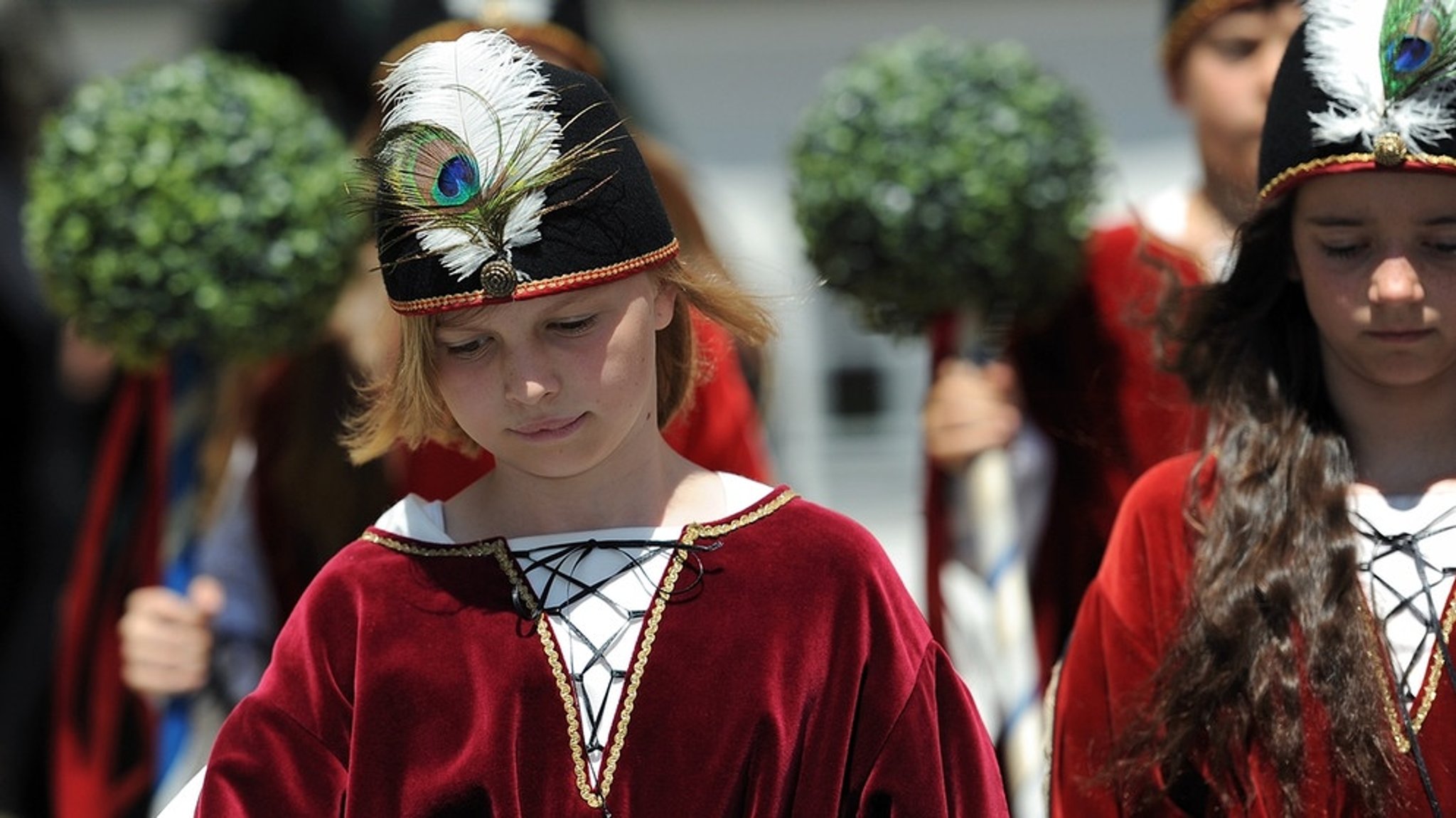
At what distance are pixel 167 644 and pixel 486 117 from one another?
178 cm

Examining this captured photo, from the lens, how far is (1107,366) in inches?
143

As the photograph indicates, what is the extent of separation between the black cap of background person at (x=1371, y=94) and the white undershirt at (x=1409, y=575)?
408 millimetres

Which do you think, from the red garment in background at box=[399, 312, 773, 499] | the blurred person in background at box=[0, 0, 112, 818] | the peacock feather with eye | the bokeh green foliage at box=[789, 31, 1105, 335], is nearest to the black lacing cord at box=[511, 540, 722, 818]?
the red garment in background at box=[399, 312, 773, 499]

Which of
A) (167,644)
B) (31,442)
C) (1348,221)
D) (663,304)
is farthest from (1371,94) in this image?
(31,442)

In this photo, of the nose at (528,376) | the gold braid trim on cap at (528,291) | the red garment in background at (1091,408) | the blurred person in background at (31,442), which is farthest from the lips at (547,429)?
the blurred person in background at (31,442)

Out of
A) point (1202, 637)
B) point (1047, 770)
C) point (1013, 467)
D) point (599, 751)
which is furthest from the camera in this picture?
point (1013, 467)

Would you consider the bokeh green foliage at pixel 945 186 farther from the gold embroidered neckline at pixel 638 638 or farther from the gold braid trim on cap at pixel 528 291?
the gold braid trim on cap at pixel 528 291

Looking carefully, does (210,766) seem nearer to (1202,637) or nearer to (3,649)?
(1202,637)

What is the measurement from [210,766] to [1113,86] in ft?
23.2

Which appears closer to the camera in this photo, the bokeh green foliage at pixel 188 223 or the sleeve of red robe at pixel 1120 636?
the sleeve of red robe at pixel 1120 636

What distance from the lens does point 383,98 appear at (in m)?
2.46

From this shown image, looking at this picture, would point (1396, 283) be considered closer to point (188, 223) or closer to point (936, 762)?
point (936, 762)

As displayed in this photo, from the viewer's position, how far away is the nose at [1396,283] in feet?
8.12

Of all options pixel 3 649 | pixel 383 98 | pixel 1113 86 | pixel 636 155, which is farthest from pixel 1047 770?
pixel 1113 86
